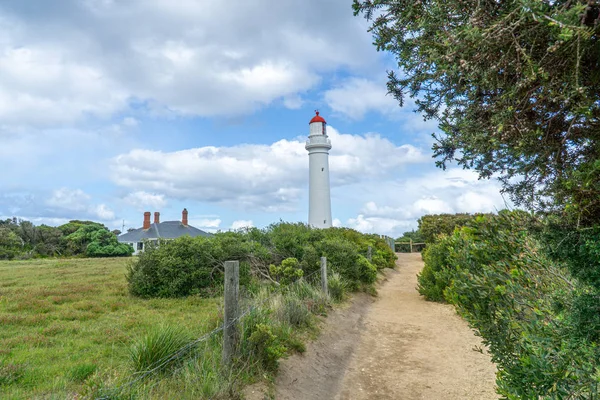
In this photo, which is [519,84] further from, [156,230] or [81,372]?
[156,230]

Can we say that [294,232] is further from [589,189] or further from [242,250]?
[589,189]

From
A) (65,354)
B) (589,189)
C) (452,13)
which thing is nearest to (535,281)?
(589,189)

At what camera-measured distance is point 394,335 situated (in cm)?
861

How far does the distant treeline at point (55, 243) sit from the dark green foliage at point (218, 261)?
28594 mm

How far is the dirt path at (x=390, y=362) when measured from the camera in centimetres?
549

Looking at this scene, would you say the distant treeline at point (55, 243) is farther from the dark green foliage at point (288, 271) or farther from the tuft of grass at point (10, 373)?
the tuft of grass at point (10, 373)

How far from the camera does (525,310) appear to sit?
3.47 metres

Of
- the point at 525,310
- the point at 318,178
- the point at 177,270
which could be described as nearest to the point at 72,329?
the point at 177,270

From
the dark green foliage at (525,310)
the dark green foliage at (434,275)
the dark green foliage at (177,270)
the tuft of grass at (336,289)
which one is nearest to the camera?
the dark green foliage at (525,310)

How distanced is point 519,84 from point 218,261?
10.9 meters

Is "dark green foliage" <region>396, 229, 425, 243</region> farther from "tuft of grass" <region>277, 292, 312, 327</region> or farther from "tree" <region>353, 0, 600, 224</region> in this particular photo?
Answer: "tree" <region>353, 0, 600, 224</region>

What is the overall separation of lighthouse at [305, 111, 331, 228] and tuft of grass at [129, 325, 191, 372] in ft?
82.7

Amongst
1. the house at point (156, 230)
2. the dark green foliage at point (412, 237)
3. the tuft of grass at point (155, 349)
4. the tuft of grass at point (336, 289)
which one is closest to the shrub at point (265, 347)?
the tuft of grass at point (155, 349)

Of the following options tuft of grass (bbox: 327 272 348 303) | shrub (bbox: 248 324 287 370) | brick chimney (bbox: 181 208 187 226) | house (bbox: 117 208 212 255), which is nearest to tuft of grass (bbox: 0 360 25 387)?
shrub (bbox: 248 324 287 370)
